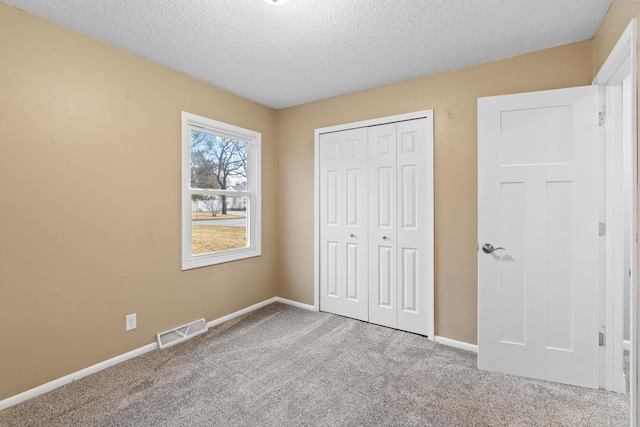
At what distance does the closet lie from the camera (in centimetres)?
290

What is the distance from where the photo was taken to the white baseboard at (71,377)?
187 cm

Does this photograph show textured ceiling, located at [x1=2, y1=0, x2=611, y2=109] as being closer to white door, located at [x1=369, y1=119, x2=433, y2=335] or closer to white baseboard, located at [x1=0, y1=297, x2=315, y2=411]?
white door, located at [x1=369, y1=119, x2=433, y2=335]

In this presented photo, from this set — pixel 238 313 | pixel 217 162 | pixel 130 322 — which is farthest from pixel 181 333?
pixel 217 162

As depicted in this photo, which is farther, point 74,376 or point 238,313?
point 238,313

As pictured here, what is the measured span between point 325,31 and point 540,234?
2130 millimetres

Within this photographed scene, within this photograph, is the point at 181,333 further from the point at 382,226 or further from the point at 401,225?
the point at 401,225

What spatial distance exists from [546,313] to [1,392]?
3.62 meters

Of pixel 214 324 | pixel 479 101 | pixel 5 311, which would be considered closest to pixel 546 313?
pixel 479 101

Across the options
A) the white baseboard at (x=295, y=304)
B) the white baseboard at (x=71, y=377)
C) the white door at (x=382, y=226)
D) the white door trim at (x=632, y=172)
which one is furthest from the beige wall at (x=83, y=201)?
the white door trim at (x=632, y=172)

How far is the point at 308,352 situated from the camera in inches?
102

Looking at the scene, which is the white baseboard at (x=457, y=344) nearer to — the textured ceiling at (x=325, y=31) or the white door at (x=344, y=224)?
the white door at (x=344, y=224)

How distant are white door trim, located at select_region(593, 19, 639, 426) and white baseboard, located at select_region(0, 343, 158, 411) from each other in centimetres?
323

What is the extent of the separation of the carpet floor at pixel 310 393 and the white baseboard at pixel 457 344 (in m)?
0.07

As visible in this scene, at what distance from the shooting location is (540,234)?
2.18m
